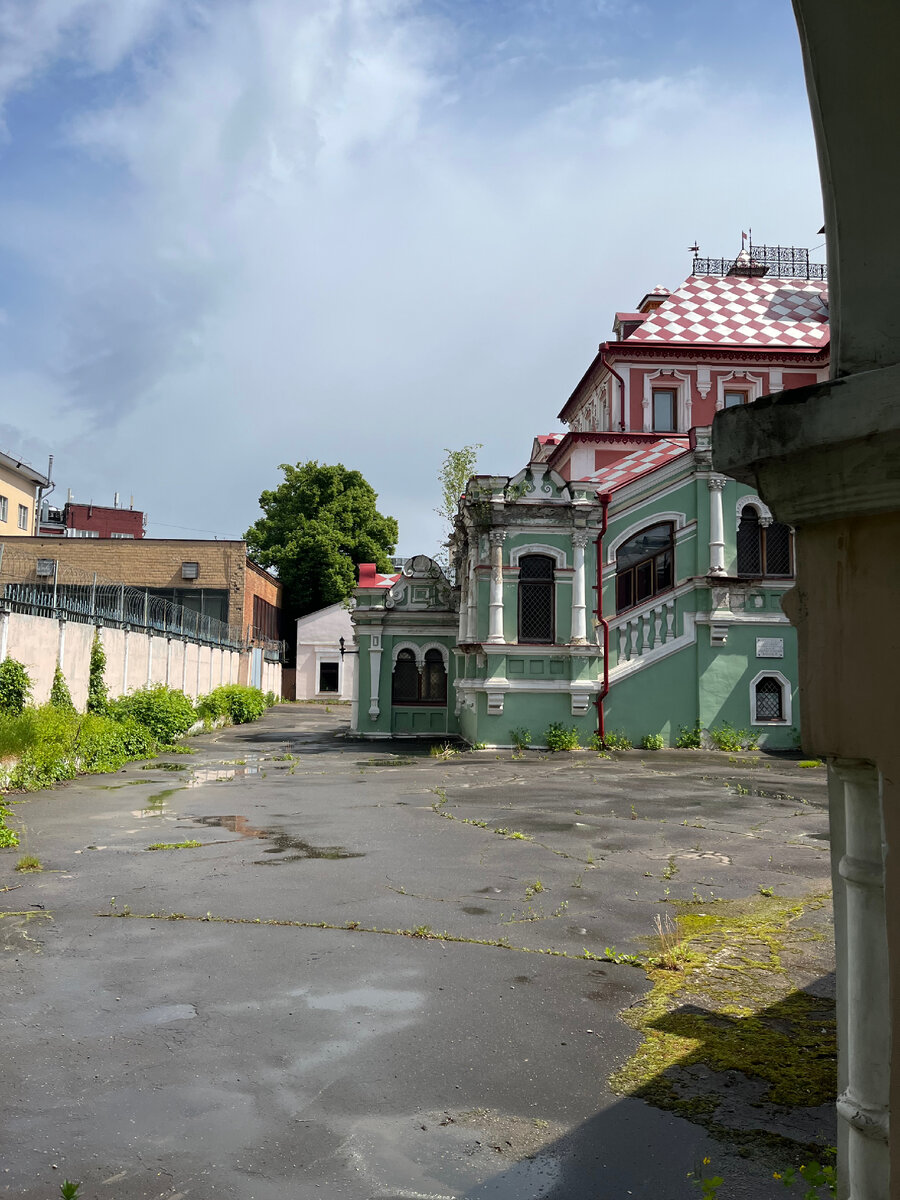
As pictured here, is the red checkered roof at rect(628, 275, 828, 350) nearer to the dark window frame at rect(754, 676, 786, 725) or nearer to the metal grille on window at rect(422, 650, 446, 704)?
the dark window frame at rect(754, 676, 786, 725)

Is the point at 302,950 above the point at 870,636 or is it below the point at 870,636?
below

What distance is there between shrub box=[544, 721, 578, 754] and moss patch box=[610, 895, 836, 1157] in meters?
14.2

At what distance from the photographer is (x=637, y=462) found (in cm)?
2448

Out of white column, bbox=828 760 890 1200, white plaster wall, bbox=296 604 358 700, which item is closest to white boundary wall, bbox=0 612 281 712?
white column, bbox=828 760 890 1200

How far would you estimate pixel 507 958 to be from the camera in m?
5.93

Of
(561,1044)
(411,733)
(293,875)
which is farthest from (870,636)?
(411,733)

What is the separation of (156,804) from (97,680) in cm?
738

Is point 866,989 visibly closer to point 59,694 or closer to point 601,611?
point 59,694

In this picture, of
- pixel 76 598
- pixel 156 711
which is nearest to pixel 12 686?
pixel 76 598

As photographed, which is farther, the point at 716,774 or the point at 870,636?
the point at 716,774

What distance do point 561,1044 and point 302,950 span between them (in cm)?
208

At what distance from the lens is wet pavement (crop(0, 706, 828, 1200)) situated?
136 inches

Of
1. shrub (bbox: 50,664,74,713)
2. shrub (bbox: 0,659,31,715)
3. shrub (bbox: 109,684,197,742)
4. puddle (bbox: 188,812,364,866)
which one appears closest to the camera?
puddle (bbox: 188,812,364,866)

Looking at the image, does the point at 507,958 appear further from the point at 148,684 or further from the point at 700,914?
the point at 148,684
